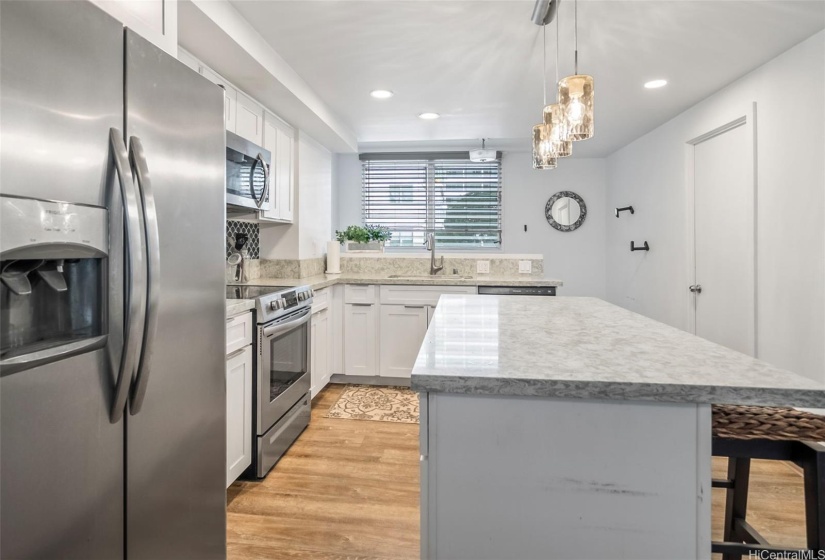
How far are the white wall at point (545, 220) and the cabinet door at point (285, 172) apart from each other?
207 cm

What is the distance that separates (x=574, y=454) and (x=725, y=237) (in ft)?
9.87

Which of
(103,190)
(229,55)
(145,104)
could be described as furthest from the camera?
(229,55)

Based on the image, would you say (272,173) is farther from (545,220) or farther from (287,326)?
(545,220)

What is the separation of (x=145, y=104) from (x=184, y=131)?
0.16 m

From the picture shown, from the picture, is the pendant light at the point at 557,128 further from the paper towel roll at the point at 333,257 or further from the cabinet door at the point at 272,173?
the paper towel roll at the point at 333,257

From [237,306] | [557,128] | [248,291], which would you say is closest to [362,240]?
[248,291]

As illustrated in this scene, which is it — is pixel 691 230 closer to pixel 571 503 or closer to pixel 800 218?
pixel 800 218

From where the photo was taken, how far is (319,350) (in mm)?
3305

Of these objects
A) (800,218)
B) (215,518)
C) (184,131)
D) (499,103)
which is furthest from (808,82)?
(215,518)

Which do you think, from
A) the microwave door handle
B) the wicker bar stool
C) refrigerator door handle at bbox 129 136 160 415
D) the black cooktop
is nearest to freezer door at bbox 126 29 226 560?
refrigerator door handle at bbox 129 136 160 415

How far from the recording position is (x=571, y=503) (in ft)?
2.83

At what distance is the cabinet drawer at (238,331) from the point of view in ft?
6.31

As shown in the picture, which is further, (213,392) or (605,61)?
(605,61)

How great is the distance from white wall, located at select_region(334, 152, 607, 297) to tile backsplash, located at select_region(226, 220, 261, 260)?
215 cm
